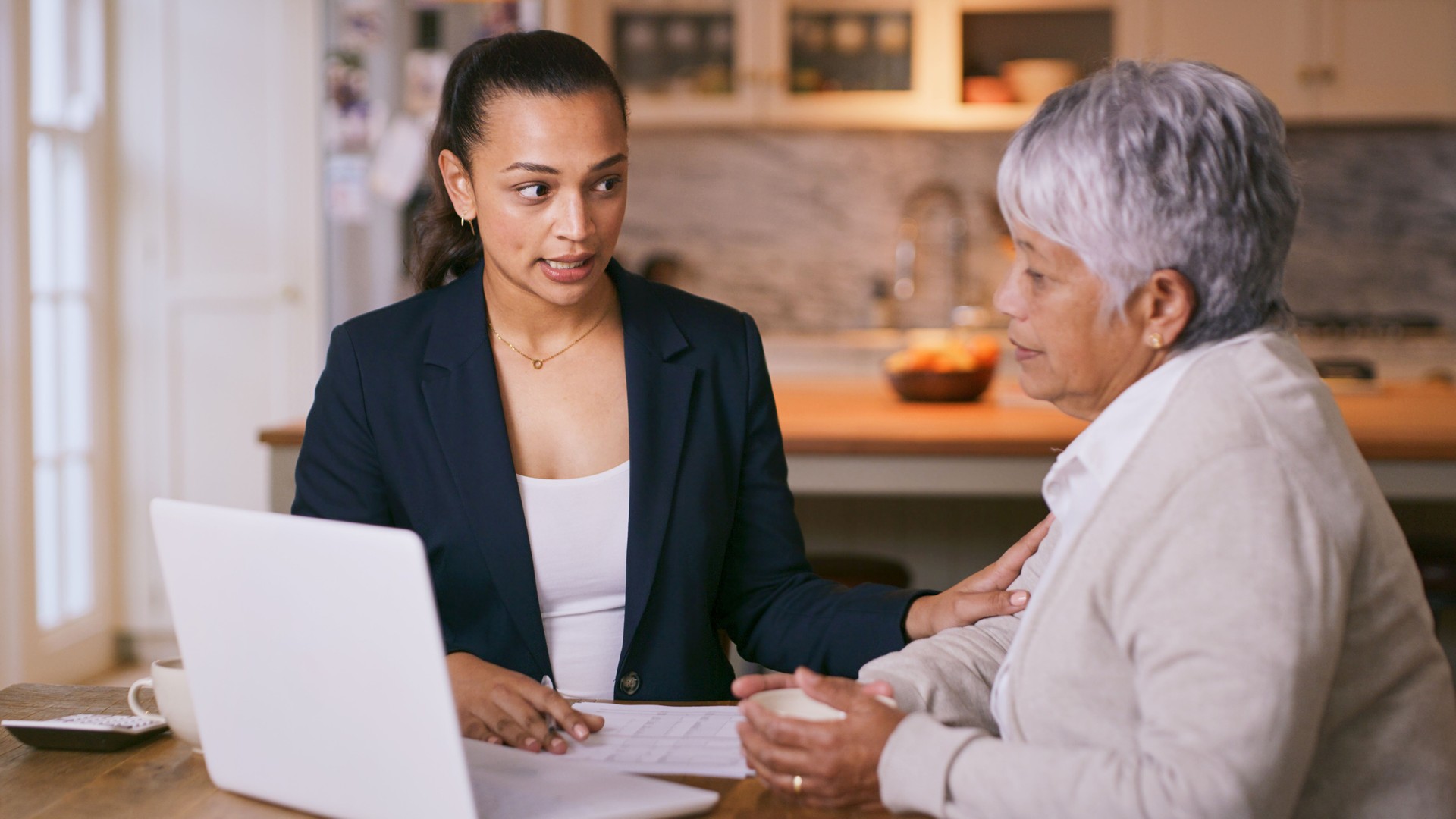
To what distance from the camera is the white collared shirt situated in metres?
1.03

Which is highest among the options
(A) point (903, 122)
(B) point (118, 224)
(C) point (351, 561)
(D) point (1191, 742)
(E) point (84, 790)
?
(A) point (903, 122)

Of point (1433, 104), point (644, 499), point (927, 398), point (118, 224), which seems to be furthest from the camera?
point (1433, 104)

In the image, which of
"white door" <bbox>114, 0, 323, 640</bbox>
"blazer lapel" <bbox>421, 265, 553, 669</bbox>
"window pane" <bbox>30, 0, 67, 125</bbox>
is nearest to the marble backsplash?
"white door" <bbox>114, 0, 323, 640</bbox>

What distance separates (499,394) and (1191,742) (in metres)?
0.96

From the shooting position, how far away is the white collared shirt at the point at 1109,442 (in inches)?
40.4

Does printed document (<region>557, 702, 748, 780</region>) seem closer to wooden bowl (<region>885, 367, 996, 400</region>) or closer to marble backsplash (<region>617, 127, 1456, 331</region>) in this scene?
wooden bowl (<region>885, 367, 996, 400</region>)

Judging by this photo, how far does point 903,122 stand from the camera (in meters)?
4.93

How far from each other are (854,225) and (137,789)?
4535 mm

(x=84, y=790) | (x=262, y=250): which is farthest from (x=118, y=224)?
(x=84, y=790)

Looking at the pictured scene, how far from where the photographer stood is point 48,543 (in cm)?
396

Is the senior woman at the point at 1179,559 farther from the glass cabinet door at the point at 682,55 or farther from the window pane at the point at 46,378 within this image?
the glass cabinet door at the point at 682,55

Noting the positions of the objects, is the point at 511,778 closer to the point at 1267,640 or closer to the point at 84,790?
the point at 84,790

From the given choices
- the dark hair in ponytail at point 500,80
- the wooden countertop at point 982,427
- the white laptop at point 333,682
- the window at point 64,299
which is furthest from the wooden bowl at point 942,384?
the window at point 64,299

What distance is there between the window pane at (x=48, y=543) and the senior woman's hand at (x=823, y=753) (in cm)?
339
